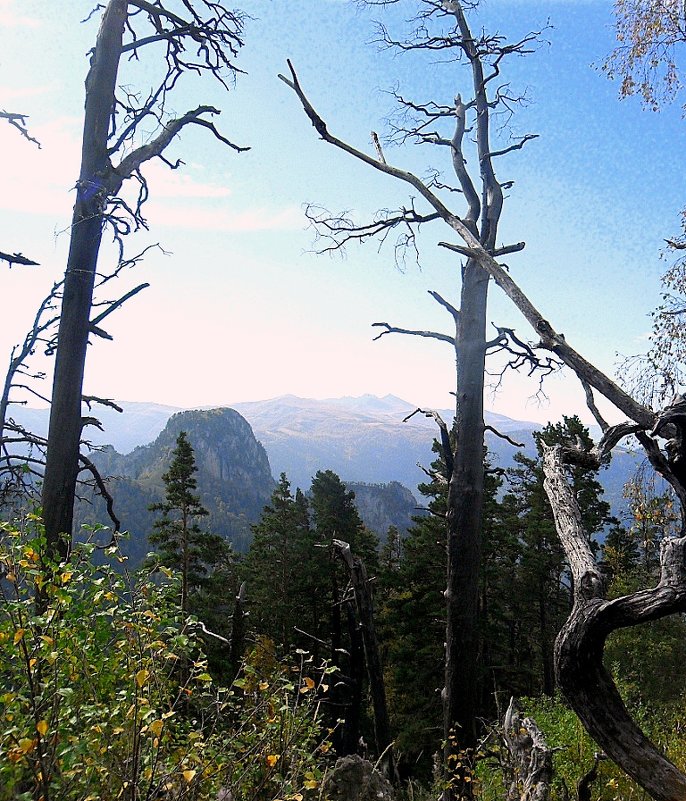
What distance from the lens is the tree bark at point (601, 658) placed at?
2.46 m

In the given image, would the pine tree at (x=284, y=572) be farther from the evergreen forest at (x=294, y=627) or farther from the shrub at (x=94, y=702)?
the shrub at (x=94, y=702)

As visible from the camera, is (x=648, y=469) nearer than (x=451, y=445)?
Yes

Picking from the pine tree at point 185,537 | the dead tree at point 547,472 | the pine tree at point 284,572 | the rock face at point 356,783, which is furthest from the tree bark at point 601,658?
the pine tree at point 284,572

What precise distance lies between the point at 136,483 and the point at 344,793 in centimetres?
15139

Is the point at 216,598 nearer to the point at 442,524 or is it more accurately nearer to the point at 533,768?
the point at 442,524

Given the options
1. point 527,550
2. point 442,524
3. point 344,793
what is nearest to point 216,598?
point 442,524

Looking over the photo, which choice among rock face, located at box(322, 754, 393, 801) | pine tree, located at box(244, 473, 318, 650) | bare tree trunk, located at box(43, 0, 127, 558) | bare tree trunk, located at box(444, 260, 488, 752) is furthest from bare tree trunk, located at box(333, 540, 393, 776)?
pine tree, located at box(244, 473, 318, 650)

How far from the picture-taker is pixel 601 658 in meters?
2.60

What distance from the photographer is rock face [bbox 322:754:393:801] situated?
6684 millimetres

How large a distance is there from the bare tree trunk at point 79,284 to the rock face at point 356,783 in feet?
13.6

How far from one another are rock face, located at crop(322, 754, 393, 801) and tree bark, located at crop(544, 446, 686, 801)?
16.2 ft

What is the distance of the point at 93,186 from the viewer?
18.9 ft

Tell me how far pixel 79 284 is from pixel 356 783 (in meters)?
6.37

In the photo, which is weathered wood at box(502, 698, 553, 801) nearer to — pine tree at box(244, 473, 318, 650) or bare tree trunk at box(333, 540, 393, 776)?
bare tree trunk at box(333, 540, 393, 776)
